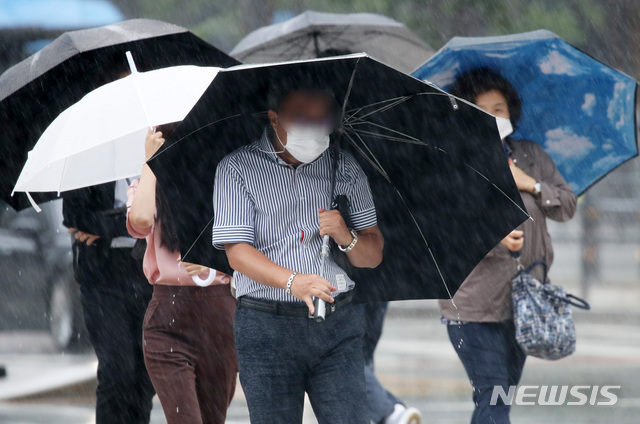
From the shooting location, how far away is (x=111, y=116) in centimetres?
416

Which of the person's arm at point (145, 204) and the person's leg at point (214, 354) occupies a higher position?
the person's arm at point (145, 204)

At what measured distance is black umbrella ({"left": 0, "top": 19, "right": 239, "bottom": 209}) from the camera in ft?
15.9

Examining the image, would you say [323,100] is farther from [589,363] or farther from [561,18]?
[561,18]

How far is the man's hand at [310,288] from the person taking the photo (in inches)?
140

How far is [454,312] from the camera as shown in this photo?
5180 millimetres

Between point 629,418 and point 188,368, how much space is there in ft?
13.3

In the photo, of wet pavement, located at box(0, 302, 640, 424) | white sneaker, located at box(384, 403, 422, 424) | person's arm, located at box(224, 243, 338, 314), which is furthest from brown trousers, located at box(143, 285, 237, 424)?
wet pavement, located at box(0, 302, 640, 424)

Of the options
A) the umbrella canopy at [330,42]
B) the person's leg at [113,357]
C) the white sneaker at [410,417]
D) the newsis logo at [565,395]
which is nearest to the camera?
the person's leg at [113,357]

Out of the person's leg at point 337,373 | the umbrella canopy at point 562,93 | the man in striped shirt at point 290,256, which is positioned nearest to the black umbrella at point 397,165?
the man in striped shirt at point 290,256

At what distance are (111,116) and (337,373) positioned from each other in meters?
1.37

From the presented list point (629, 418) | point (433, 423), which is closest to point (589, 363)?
point (629, 418)

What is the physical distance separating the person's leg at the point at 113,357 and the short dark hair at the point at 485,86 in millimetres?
2043

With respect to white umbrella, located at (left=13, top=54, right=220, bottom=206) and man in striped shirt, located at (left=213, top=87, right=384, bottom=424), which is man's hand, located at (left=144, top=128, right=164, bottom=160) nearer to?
white umbrella, located at (left=13, top=54, right=220, bottom=206)

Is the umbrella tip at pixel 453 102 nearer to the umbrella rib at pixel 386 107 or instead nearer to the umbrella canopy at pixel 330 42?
the umbrella rib at pixel 386 107
